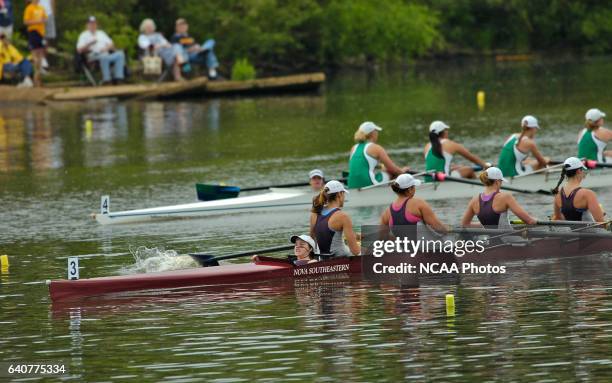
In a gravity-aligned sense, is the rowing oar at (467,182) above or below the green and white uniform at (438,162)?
below

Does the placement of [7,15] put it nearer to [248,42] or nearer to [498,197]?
[248,42]

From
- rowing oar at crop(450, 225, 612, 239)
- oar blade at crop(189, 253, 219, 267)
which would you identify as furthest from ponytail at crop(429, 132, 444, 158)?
oar blade at crop(189, 253, 219, 267)

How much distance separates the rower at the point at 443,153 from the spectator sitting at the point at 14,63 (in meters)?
26.7

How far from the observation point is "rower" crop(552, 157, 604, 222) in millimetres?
19141

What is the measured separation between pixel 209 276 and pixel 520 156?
9197 mm

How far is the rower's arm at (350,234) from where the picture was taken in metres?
18.4

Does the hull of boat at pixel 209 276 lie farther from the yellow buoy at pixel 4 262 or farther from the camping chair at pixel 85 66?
the camping chair at pixel 85 66

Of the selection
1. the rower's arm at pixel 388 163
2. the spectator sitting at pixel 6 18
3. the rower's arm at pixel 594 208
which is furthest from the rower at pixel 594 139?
the spectator sitting at pixel 6 18

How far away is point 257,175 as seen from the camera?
30.8 meters

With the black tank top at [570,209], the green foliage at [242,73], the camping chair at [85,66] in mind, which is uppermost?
the camping chair at [85,66]

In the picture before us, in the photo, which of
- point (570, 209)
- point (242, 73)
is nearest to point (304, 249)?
point (570, 209)

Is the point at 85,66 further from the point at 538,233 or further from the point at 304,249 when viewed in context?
the point at 538,233

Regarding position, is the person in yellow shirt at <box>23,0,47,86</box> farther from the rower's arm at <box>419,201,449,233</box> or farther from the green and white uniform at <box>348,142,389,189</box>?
the rower's arm at <box>419,201,449,233</box>

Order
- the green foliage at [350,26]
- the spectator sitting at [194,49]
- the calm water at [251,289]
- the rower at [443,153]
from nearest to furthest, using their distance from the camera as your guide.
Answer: the calm water at [251,289], the rower at [443,153], the spectator sitting at [194,49], the green foliage at [350,26]
